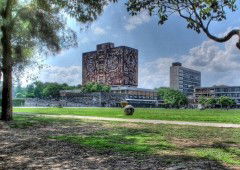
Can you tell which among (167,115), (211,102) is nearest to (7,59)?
(167,115)

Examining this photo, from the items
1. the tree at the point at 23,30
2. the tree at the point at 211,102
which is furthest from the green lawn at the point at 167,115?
the tree at the point at 211,102

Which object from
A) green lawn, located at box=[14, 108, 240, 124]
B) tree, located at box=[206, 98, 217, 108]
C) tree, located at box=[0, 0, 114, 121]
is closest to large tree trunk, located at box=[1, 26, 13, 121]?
tree, located at box=[0, 0, 114, 121]

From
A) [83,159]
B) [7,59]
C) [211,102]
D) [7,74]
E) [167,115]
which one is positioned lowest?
[83,159]

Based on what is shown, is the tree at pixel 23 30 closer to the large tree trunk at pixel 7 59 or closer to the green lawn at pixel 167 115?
the large tree trunk at pixel 7 59

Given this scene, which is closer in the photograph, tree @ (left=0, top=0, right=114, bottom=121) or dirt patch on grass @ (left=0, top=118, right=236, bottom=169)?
dirt patch on grass @ (left=0, top=118, right=236, bottom=169)

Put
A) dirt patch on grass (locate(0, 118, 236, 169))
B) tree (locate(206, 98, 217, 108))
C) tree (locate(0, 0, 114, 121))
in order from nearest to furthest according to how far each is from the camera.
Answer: dirt patch on grass (locate(0, 118, 236, 169)) < tree (locate(0, 0, 114, 121)) < tree (locate(206, 98, 217, 108))

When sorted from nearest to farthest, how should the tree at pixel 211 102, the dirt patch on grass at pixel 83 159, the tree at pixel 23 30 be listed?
the dirt patch on grass at pixel 83 159 < the tree at pixel 23 30 < the tree at pixel 211 102

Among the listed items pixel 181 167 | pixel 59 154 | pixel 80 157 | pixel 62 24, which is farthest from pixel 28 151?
pixel 62 24

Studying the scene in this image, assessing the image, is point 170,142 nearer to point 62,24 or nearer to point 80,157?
point 80,157

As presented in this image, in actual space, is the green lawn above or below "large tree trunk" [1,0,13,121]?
below

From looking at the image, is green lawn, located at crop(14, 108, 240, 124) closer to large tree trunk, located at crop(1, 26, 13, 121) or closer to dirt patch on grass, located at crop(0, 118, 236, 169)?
large tree trunk, located at crop(1, 26, 13, 121)

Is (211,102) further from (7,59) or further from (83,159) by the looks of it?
(83,159)

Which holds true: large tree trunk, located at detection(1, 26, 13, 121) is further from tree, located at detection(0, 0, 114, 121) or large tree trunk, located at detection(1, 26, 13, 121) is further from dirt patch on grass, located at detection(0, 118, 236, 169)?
dirt patch on grass, located at detection(0, 118, 236, 169)

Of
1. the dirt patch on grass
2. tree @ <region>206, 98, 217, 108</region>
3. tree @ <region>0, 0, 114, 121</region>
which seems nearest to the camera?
the dirt patch on grass
